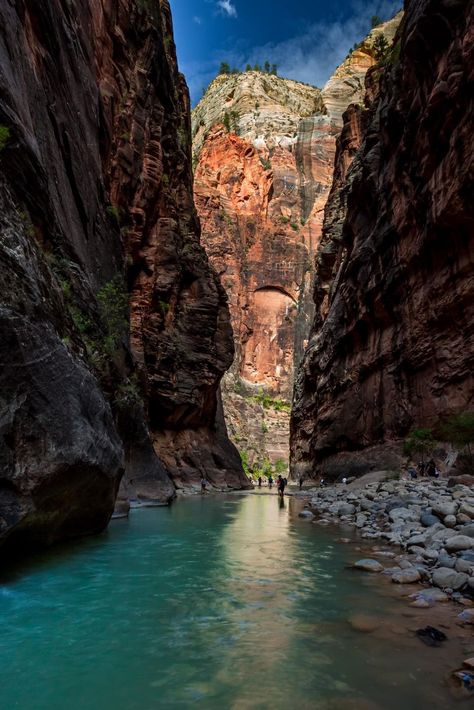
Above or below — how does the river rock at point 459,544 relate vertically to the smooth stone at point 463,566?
above

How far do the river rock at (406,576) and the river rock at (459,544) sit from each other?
3.06 feet

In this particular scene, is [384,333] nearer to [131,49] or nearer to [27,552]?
[131,49]

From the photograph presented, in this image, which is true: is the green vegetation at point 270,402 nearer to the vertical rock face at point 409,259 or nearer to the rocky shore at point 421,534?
the vertical rock face at point 409,259

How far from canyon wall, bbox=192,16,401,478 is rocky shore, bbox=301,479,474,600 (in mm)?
53722

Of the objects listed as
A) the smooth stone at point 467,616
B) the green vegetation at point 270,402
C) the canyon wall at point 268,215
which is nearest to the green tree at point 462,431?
the smooth stone at point 467,616

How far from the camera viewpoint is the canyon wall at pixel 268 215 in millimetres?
80188

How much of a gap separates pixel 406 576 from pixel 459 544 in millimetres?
1294

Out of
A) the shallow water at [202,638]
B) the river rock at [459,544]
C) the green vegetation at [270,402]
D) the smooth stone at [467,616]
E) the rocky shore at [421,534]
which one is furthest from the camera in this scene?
the green vegetation at [270,402]

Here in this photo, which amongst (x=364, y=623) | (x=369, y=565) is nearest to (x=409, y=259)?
(x=369, y=565)

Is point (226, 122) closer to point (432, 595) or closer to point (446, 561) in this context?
point (446, 561)

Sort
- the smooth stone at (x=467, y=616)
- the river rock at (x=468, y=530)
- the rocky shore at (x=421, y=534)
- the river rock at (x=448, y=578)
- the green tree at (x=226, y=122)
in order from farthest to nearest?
the green tree at (x=226, y=122), the river rock at (x=468, y=530), the rocky shore at (x=421, y=534), the river rock at (x=448, y=578), the smooth stone at (x=467, y=616)

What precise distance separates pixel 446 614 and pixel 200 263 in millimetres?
33961

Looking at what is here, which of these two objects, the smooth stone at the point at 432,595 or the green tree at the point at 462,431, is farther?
the green tree at the point at 462,431

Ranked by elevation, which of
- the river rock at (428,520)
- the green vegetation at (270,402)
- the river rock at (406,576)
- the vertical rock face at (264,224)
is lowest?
the river rock at (406,576)
